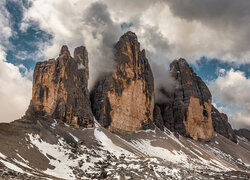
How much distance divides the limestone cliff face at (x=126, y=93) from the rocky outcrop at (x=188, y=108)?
772 inches

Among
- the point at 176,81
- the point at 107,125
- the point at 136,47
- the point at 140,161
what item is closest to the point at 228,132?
the point at 176,81

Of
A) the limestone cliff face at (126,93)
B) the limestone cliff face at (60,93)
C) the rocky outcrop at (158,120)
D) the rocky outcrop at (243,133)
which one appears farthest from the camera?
the rocky outcrop at (243,133)

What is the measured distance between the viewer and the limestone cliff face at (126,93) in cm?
7881

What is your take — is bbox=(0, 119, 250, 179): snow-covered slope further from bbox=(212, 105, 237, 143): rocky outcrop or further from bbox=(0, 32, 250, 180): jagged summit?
bbox=(212, 105, 237, 143): rocky outcrop

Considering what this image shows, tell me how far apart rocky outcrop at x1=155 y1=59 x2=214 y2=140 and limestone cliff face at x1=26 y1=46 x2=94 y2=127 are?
176ft

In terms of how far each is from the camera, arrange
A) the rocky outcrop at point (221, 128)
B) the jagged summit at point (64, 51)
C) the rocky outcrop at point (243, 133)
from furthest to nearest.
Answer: the rocky outcrop at point (243, 133) → the rocky outcrop at point (221, 128) → the jagged summit at point (64, 51)

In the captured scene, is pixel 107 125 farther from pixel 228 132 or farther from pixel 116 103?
pixel 228 132

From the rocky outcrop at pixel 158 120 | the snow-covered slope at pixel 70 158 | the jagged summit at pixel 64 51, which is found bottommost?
the snow-covered slope at pixel 70 158

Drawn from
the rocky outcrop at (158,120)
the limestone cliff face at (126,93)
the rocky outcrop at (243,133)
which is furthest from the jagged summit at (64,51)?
the rocky outcrop at (243,133)

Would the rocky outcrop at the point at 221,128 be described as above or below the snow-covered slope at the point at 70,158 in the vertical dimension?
above

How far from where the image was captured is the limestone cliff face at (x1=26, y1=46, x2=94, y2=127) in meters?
60.2

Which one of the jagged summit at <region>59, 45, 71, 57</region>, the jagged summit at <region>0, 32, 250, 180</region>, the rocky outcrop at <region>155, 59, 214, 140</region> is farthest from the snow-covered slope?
the rocky outcrop at <region>155, 59, 214, 140</region>

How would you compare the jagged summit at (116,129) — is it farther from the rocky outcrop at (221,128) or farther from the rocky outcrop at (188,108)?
the rocky outcrop at (221,128)

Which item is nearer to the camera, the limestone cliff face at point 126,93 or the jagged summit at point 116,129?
the jagged summit at point 116,129
